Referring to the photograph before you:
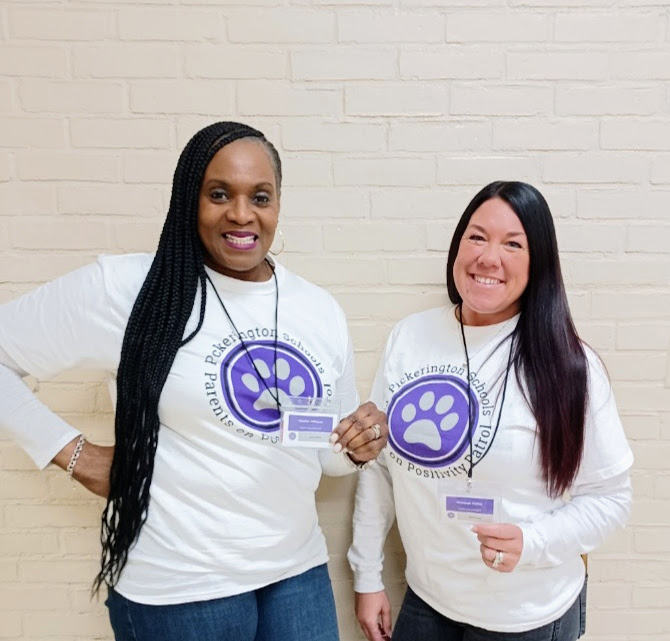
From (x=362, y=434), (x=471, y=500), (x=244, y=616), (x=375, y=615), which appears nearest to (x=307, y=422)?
(x=362, y=434)

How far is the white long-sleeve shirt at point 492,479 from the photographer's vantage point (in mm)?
1283

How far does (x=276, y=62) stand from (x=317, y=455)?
93cm

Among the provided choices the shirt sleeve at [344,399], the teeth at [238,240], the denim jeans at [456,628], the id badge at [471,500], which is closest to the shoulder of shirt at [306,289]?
the shirt sleeve at [344,399]

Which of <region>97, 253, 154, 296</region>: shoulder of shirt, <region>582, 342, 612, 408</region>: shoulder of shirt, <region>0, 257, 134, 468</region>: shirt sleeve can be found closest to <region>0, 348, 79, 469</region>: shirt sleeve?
<region>0, 257, 134, 468</region>: shirt sleeve

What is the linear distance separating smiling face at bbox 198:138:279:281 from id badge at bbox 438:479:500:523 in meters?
0.58

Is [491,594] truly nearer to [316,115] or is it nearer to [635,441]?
[635,441]

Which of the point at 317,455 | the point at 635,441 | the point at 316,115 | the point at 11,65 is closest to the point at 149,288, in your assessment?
the point at 317,455

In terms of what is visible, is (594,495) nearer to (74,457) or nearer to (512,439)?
(512,439)

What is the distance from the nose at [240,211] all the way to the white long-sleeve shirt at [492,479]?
49 cm

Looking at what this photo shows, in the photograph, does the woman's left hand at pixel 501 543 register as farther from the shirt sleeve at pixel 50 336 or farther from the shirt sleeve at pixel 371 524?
the shirt sleeve at pixel 50 336

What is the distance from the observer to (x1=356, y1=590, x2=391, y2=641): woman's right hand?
1521mm

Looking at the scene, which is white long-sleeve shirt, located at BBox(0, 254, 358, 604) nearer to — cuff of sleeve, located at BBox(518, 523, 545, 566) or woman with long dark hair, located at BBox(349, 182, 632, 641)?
woman with long dark hair, located at BBox(349, 182, 632, 641)

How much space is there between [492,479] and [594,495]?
0.22 metres

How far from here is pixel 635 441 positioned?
166cm
